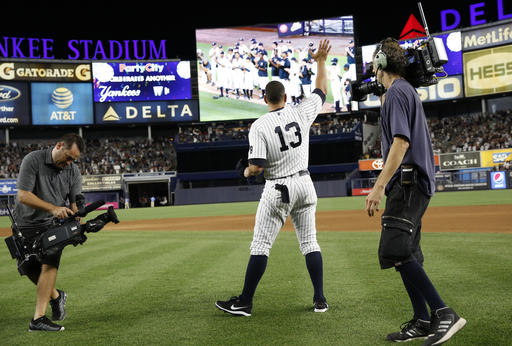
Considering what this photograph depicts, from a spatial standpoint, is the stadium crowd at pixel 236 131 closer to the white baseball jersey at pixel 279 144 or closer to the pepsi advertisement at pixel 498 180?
the pepsi advertisement at pixel 498 180

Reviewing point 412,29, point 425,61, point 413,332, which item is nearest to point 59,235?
point 413,332

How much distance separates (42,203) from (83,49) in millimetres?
59676

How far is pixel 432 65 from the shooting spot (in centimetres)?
403

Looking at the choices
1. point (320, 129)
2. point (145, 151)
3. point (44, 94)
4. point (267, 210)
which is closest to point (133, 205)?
point (145, 151)

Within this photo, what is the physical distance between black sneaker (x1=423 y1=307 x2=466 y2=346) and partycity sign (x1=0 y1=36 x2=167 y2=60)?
56.2 meters

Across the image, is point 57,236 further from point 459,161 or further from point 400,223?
point 459,161

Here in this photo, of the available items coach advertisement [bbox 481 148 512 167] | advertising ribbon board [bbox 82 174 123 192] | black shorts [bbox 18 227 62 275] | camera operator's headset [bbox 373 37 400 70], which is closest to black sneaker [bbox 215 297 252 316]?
black shorts [bbox 18 227 62 275]

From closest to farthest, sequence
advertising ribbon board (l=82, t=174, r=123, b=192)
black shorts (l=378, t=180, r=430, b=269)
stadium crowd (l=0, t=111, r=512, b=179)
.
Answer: black shorts (l=378, t=180, r=430, b=269), stadium crowd (l=0, t=111, r=512, b=179), advertising ribbon board (l=82, t=174, r=123, b=192)

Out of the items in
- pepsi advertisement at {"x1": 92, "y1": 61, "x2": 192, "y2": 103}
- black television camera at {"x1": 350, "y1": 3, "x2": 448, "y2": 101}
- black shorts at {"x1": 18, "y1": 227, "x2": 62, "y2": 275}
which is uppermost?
pepsi advertisement at {"x1": 92, "y1": 61, "x2": 192, "y2": 103}

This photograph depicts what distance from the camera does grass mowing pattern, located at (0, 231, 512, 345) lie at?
4.50 meters

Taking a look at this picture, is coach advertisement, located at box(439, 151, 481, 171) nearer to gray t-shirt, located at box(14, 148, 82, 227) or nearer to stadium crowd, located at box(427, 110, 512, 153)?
stadium crowd, located at box(427, 110, 512, 153)

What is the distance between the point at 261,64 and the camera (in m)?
53.0

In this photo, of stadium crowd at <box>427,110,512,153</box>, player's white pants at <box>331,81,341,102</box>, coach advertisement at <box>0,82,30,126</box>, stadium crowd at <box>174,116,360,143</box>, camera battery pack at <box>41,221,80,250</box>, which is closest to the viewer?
camera battery pack at <box>41,221,80,250</box>

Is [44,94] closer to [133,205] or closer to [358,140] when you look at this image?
[133,205]
